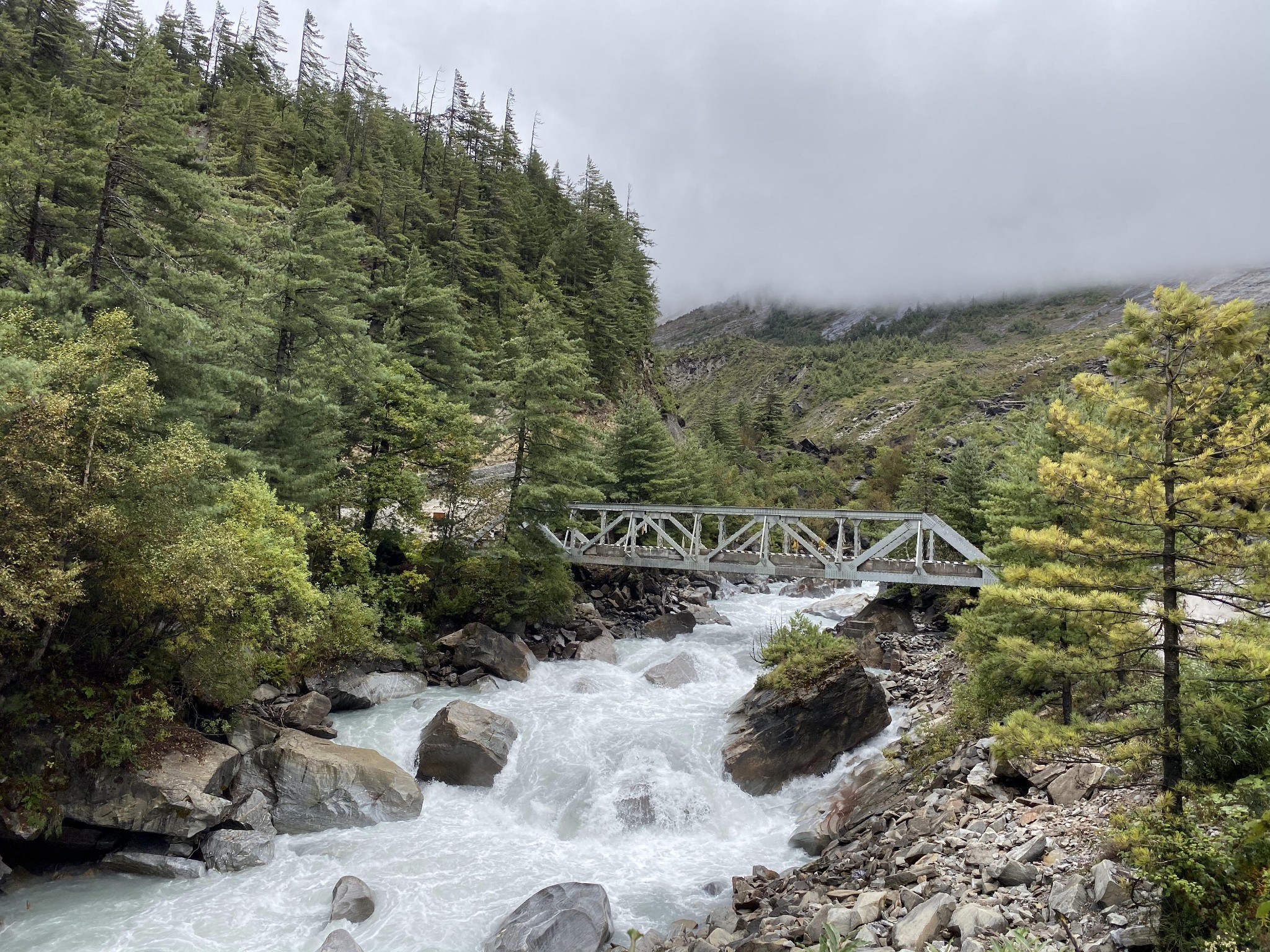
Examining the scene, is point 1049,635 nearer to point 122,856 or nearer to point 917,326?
point 122,856

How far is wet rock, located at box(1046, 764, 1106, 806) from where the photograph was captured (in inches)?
391

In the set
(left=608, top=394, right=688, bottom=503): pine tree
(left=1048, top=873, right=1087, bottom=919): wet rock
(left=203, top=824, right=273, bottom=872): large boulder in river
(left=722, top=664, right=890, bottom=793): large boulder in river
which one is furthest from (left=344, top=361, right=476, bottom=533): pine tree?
(left=1048, top=873, right=1087, bottom=919): wet rock

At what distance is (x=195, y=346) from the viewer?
15.1m

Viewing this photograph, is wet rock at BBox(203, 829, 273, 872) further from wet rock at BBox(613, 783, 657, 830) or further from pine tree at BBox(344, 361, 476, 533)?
pine tree at BBox(344, 361, 476, 533)

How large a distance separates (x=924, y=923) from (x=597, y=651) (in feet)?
57.1

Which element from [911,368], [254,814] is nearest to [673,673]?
[254,814]

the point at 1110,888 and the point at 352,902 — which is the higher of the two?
the point at 1110,888

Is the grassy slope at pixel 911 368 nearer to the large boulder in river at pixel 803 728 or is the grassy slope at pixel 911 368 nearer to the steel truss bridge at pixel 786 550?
the steel truss bridge at pixel 786 550

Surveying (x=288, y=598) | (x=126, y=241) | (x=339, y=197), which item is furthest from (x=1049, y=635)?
(x=339, y=197)

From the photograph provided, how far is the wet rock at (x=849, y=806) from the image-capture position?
505 inches

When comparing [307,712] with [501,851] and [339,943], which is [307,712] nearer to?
[501,851]

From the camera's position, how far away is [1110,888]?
6.94 m

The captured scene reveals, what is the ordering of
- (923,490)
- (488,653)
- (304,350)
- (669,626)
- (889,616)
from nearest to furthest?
(304,350)
(488,653)
(669,626)
(889,616)
(923,490)

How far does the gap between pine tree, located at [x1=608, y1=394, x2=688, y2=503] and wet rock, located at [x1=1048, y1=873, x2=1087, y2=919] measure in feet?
87.1
